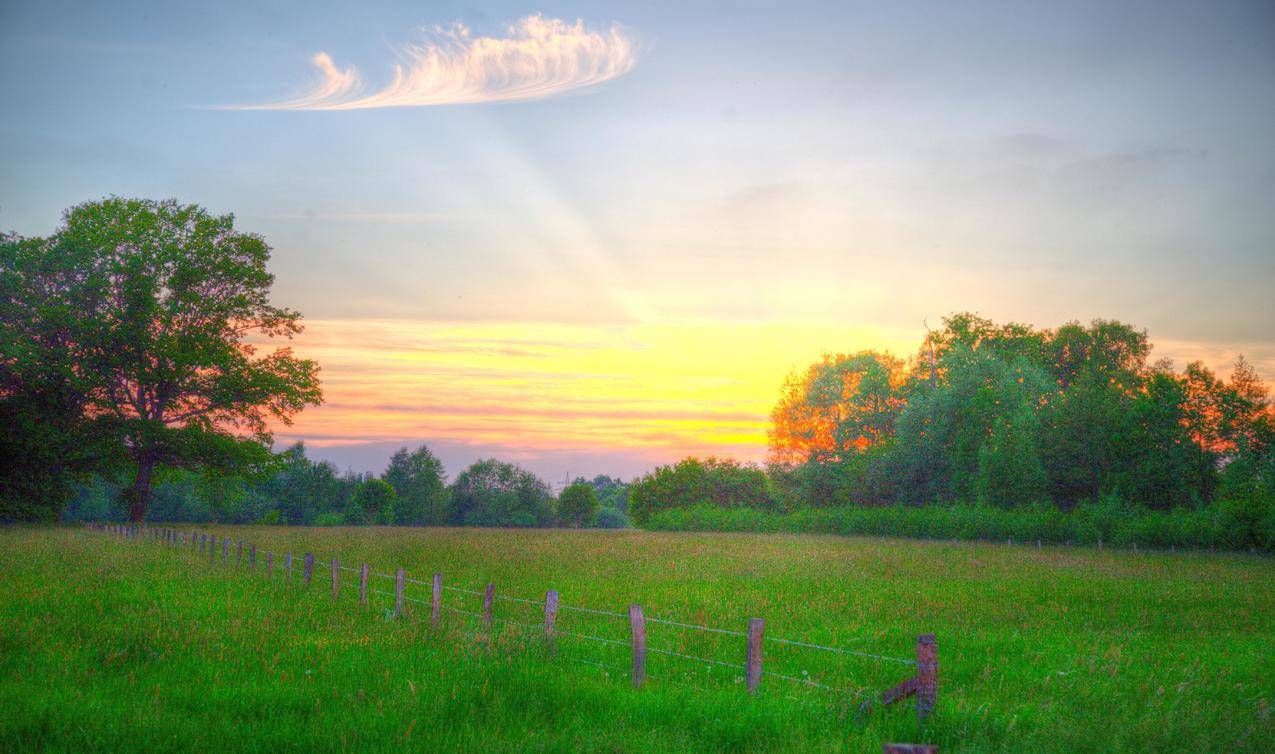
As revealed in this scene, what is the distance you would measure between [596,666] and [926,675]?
4.66 meters

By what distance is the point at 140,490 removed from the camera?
4391 cm

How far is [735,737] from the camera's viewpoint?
324 inches

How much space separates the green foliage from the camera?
89.6 m

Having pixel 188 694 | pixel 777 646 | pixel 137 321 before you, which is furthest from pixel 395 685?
pixel 137 321

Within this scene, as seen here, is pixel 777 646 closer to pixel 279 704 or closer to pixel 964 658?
Answer: pixel 964 658

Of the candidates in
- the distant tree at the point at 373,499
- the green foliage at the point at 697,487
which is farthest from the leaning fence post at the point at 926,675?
the distant tree at the point at 373,499

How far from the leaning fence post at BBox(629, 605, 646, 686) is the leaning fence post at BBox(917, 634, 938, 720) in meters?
3.30

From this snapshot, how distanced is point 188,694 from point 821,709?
6.89 meters

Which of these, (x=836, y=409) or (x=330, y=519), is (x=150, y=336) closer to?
(x=836, y=409)

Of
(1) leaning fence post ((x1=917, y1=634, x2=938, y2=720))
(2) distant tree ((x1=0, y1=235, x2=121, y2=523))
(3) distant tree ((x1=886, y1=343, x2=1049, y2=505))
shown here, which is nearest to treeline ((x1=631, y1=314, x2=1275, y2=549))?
(3) distant tree ((x1=886, y1=343, x2=1049, y2=505))

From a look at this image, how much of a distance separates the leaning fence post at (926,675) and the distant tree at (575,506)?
12981cm

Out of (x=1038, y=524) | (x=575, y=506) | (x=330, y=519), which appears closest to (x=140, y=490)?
(x=1038, y=524)

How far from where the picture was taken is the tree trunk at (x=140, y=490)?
143ft

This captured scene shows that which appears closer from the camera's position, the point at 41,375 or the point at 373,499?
the point at 41,375
